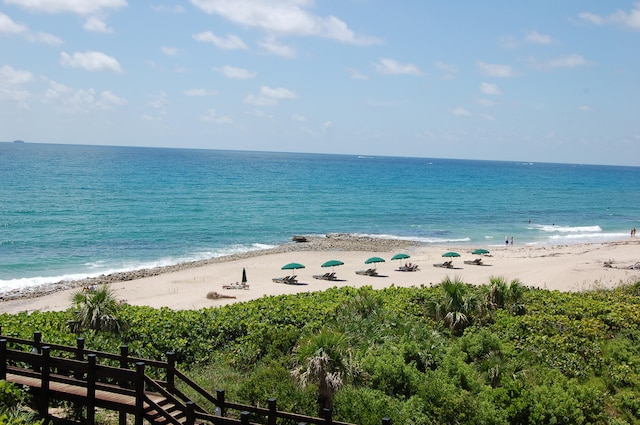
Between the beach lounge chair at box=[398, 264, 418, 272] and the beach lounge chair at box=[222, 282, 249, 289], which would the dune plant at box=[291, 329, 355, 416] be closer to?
the beach lounge chair at box=[222, 282, 249, 289]

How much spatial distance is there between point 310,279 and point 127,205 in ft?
147

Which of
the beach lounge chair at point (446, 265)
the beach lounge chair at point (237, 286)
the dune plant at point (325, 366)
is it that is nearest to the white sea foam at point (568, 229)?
the beach lounge chair at point (446, 265)

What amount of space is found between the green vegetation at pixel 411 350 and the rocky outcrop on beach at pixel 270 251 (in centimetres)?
1996

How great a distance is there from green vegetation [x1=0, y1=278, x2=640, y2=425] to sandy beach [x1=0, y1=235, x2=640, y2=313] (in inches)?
255

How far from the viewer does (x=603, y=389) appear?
46.0ft

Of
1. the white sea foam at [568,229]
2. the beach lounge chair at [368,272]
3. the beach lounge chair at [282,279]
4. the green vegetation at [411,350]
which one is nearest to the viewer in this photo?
the green vegetation at [411,350]

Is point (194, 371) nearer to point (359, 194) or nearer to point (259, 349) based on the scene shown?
point (259, 349)

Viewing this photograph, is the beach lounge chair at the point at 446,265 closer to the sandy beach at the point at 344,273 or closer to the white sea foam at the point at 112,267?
the sandy beach at the point at 344,273

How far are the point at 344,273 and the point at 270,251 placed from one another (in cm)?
1177

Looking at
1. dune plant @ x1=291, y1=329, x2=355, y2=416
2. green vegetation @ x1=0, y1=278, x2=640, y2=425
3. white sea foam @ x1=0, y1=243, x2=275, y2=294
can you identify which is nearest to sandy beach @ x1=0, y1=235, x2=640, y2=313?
white sea foam @ x1=0, y1=243, x2=275, y2=294

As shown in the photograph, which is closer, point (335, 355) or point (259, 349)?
point (335, 355)

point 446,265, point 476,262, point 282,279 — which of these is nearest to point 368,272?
point 282,279

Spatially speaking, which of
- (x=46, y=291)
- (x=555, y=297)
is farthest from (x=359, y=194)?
(x=555, y=297)

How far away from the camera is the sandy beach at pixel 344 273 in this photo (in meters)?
31.2
